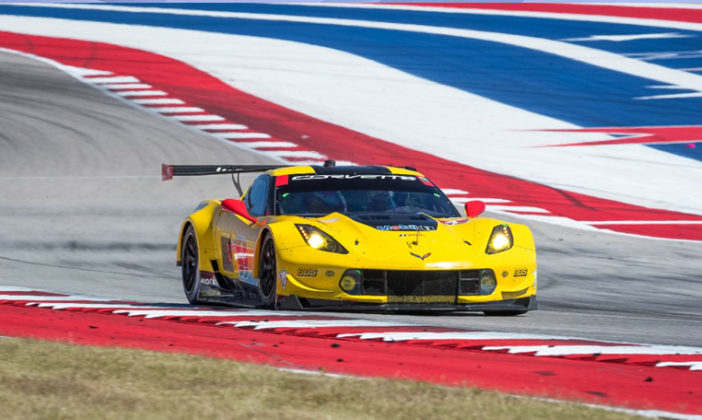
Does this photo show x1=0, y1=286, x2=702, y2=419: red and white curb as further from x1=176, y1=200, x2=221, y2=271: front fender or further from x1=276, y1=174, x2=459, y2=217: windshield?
x1=176, y1=200, x2=221, y2=271: front fender

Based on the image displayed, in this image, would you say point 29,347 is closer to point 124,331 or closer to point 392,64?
point 124,331

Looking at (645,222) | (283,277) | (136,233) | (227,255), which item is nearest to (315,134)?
(645,222)

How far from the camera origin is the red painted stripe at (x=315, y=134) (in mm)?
18234

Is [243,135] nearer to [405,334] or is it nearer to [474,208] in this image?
[474,208]

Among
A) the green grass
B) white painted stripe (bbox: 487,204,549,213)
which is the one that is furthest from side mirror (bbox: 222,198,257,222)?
white painted stripe (bbox: 487,204,549,213)

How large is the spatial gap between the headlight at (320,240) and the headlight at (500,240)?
1.05 m

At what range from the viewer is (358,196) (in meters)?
9.27

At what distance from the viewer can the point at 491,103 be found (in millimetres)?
26609

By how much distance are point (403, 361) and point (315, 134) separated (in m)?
16.9

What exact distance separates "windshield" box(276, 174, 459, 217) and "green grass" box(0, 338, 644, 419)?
358 centimetres

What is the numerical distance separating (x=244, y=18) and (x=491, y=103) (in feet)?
30.4

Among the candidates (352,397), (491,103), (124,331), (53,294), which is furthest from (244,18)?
(352,397)

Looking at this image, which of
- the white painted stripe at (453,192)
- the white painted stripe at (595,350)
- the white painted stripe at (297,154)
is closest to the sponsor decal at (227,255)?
the white painted stripe at (595,350)

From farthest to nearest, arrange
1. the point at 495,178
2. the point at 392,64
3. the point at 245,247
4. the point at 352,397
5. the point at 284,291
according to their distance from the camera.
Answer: the point at 392,64 → the point at 495,178 → the point at 245,247 → the point at 284,291 → the point at 352,397
